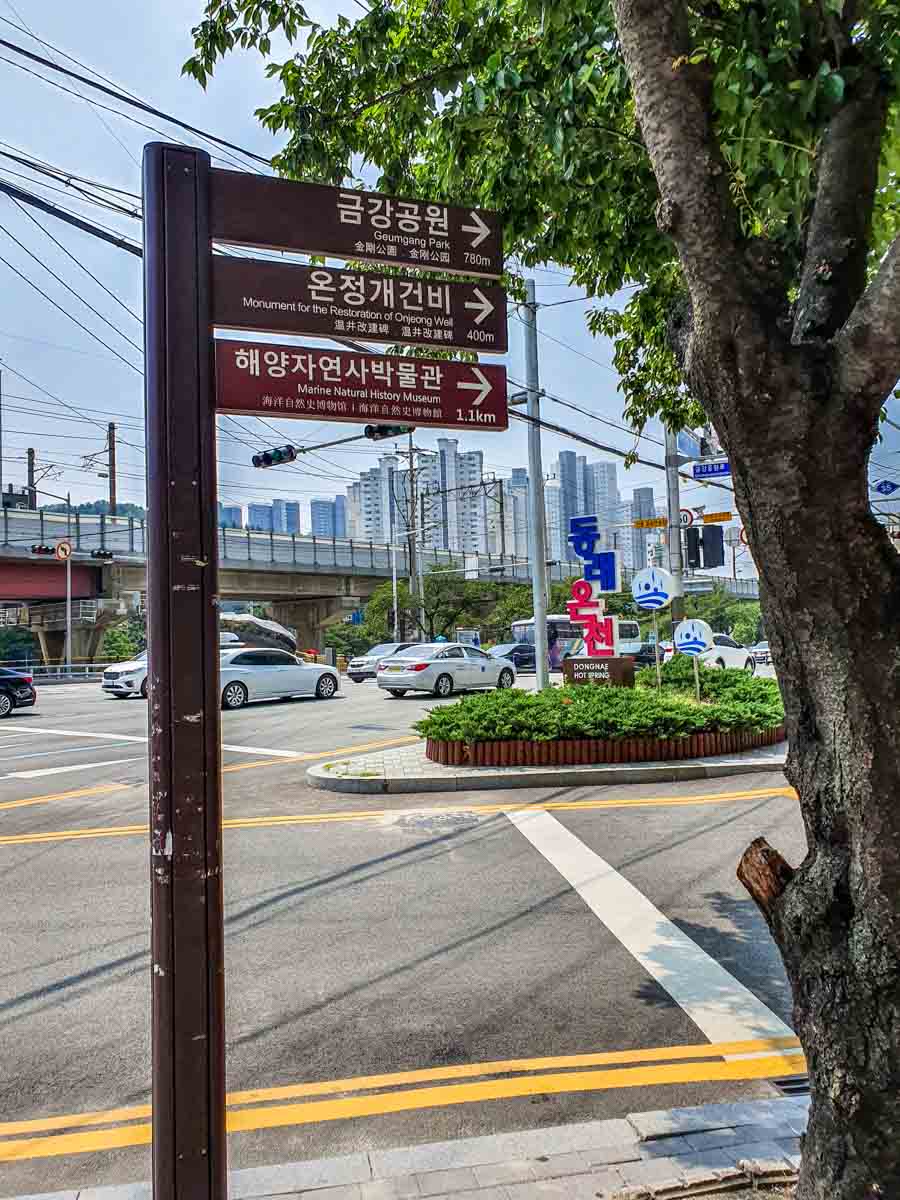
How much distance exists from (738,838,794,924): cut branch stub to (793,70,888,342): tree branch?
1566 mm

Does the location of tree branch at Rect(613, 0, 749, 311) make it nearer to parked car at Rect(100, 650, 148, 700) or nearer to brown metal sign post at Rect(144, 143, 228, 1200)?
brown metal sign post at Rect(144, 143, 228, 1200)

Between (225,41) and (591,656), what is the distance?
12.7m

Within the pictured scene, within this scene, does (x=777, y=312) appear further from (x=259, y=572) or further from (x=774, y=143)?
(x=259, y=572)

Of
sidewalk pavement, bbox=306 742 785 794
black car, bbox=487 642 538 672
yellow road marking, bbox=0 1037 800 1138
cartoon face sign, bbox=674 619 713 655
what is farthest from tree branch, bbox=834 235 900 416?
black car, bbox=487 642 538 672

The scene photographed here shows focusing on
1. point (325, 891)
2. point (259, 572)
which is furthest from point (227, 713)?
point (259, 572)

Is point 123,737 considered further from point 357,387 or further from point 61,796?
point 357,387

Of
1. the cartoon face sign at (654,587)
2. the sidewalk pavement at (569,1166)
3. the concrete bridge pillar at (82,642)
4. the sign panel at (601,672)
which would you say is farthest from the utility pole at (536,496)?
the concrete bridge pillar at (82,642)

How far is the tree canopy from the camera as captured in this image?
Result: 3.40m

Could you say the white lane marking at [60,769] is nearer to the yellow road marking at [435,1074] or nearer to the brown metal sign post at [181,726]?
the yellow road marking at [435,1074]

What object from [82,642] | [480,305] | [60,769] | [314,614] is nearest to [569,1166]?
[480,305]

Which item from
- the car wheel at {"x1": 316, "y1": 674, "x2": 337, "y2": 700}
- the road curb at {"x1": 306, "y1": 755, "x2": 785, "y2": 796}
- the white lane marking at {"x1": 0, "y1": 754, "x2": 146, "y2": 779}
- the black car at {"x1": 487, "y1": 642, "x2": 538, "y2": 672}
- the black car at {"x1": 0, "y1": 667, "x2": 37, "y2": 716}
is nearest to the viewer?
the road curb at {"x1": 306, "y1": 755, "x2": 785, "y2": 796}

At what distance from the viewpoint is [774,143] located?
11.0ft

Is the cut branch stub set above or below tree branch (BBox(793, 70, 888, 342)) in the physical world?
below

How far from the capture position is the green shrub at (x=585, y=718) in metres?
10.8
